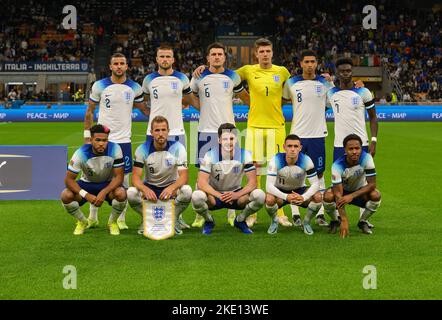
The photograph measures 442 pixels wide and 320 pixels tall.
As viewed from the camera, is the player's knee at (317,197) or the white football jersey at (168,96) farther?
the white football jersey at (168,96)

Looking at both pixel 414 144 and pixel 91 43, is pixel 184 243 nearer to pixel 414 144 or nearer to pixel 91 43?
pixel 414 144

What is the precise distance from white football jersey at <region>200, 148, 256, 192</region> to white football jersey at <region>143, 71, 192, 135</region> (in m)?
0.83

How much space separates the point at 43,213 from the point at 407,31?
4166 centimetres

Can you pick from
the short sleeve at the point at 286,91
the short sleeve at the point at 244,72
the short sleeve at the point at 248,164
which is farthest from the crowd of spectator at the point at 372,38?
the short sleeve at the point at 248,164

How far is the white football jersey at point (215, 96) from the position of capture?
9.08m

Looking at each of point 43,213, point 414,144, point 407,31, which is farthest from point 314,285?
point 407,31

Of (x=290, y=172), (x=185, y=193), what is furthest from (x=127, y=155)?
(x=290, y=172)

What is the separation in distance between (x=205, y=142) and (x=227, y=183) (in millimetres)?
855

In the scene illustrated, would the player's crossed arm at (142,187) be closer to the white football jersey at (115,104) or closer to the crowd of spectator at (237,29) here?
the white football jersey at (115,104)

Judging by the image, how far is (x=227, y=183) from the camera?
8539mm

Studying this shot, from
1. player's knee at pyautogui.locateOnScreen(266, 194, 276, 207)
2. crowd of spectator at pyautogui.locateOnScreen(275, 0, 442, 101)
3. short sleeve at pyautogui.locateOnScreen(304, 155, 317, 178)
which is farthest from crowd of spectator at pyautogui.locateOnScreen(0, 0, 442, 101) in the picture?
player's knee at pyautogui.locateOnScreen(266, 194, 276, 207)

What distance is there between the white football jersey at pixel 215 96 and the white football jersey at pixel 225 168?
0.66 metres

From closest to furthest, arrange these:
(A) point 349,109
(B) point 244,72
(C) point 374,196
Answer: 1. (C) point 374,196
2. (A) point 349,109
3. (B) point 244,72

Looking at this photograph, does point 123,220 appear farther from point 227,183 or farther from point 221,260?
point 221,260
